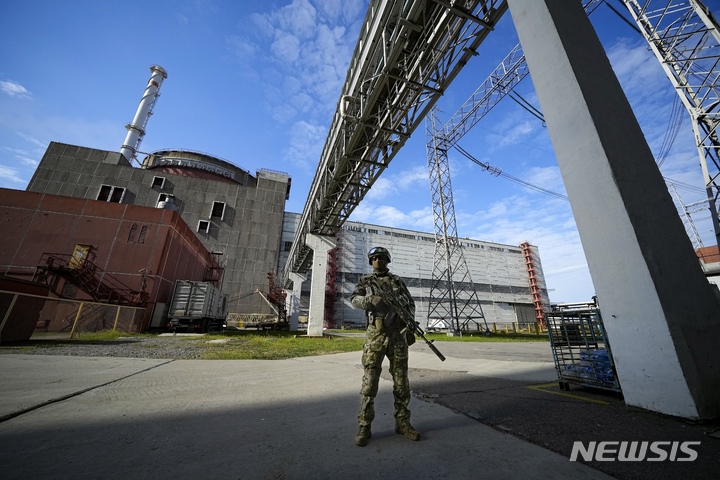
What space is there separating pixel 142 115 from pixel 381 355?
170 feet

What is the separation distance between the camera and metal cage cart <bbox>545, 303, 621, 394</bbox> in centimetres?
352

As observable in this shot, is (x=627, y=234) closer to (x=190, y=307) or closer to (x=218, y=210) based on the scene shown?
(x=190, y=307)

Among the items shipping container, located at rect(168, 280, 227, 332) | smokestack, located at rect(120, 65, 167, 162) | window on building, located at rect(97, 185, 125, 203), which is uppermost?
smokestack, located at rect(120, 65, 167, 162)

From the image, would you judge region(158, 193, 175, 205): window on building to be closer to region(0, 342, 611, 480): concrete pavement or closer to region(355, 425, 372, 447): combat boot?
region(0, 342, 611, 480): concrete pavement

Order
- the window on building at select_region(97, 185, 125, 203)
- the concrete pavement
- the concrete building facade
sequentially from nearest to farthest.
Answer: the concrete pavement → the window on building at select_region(97, 185, 125, 203) → the concrete building facade

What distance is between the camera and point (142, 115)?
3822cm

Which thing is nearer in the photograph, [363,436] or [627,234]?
[363,436]

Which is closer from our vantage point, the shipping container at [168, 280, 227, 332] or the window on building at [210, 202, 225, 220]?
the shipping container at [168, 280, 227, 332]

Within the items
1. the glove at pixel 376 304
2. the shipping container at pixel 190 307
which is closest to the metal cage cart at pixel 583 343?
the glove at pixel 376 304

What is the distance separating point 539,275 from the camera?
46562mm

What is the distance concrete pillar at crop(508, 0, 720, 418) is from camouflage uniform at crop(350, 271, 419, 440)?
2484mm

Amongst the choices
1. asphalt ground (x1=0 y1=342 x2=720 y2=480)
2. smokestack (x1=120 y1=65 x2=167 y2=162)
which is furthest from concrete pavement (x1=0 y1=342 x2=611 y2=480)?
smokestack (x1=120 y1=65 x2=167 y2=162)

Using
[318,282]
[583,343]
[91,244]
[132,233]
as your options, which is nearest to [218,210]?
[132,233]

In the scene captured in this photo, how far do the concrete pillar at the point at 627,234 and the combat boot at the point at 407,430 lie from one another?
102 inches
